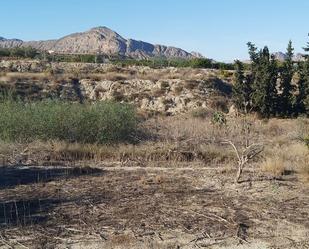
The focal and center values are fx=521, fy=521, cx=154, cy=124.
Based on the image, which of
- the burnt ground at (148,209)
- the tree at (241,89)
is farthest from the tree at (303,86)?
the burnt ground at (148,209)

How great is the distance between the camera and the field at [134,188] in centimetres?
854

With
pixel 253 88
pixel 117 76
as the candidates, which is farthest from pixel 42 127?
pixel 117 76

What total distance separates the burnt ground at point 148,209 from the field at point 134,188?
0.02m

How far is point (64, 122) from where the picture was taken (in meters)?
17.7

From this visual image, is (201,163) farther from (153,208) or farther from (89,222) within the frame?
(89,222)

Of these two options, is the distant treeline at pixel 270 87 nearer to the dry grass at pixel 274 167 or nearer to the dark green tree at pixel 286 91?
the dark green tree at pixel 286 91

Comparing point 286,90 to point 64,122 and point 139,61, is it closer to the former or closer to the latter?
point 64,122

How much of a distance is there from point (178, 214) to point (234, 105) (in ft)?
87.0

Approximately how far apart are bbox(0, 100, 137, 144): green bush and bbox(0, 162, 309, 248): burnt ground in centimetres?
390

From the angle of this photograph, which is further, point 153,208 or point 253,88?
point 253,88

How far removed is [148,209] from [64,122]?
8525 mm

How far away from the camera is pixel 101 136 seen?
17.6 meters

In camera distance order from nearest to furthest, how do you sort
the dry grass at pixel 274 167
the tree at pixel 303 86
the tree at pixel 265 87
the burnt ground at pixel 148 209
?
the burnt ground at pixel 148 209, the dry grass at pixel 274 167, the tree at pixel 303 86, the tree at pixel 265 87

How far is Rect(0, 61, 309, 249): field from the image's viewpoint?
8539 mm
